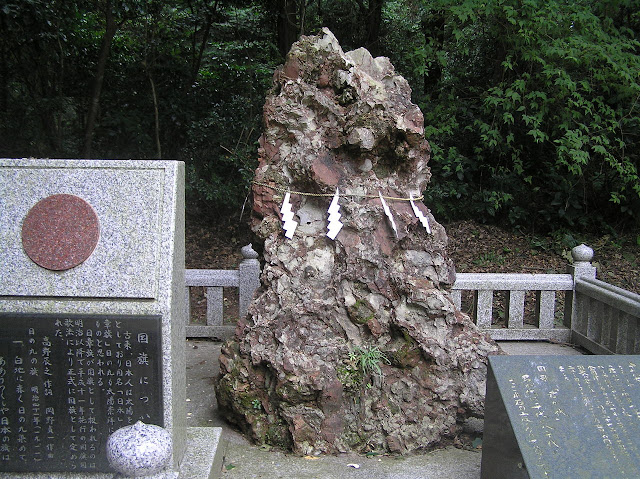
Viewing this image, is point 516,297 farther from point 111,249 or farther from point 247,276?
point 111,249

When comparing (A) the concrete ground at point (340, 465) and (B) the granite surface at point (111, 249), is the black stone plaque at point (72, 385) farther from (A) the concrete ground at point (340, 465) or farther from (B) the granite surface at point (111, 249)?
(A) the concrete ground at point (340, 465)

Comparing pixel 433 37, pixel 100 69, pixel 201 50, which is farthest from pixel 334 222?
pixel 201 50

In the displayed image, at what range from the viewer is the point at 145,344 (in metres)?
2.82

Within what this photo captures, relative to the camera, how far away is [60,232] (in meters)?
2.85

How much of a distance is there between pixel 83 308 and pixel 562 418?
256cm

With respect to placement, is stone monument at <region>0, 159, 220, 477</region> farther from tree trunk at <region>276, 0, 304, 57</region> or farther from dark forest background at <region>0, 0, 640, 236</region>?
tree trunk at <region>276, 0, 304, 57</region>

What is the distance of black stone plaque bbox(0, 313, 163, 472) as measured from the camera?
2.82m

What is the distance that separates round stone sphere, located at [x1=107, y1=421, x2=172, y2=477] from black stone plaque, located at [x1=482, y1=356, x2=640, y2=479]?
1.72 m

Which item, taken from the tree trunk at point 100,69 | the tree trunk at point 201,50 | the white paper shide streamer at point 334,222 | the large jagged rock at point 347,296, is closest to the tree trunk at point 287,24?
the tree trunk at point 201,50

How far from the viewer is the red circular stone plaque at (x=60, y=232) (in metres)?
2.83

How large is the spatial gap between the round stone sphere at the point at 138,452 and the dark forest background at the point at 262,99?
5650mm

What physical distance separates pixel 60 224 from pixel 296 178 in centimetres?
162

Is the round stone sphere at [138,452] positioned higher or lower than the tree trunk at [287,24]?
lower

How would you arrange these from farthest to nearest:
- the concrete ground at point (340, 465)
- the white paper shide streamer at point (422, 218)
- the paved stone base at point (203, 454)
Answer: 1. the white paper shide streamer at point (422, 218)
2. the concrete ground at point (340, 465)
3. the paved stone base at point (203, 454)
